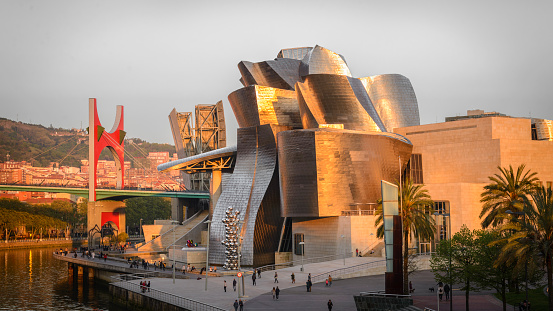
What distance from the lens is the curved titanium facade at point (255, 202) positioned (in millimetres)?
59875

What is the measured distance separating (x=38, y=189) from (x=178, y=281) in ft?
189

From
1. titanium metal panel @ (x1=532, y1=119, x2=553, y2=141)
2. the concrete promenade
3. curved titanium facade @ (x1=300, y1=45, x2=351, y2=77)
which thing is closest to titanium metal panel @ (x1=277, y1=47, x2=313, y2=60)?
curved titanium facade @ (x1=300, y1=45, x2=351, y2=77)

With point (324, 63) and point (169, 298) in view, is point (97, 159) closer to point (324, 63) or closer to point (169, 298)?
point (324, 63)

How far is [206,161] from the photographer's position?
71312mm

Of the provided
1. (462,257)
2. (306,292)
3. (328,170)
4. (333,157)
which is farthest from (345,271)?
(462,257)

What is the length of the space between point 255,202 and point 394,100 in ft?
68.5

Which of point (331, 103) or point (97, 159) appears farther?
point (97, 159)

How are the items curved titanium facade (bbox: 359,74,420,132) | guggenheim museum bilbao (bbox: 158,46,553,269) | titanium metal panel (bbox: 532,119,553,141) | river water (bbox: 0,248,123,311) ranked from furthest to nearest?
curved titanium facade (bbox: 359,74,420,132), titanium metal panel (bbox: 532,119,553,141), guggenheim museum bilbao (bbox: 158,46,553,269), river water (bbox: 0,248,123,311)

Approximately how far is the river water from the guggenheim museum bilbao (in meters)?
11.8

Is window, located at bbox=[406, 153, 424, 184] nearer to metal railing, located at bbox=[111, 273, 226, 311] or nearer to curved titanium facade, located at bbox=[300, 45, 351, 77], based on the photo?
curved titanium facade, located at bbox=[300, 45, 351, 77]

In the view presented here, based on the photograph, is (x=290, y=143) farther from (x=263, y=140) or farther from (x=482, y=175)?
(x=482, y=175)

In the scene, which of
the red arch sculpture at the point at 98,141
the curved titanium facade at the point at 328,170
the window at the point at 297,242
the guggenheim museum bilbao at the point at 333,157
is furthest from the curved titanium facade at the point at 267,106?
the red arch sculpture at the point at 98,141

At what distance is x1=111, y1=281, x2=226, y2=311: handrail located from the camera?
33919 mm

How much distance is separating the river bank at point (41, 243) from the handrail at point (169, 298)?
209 ft
